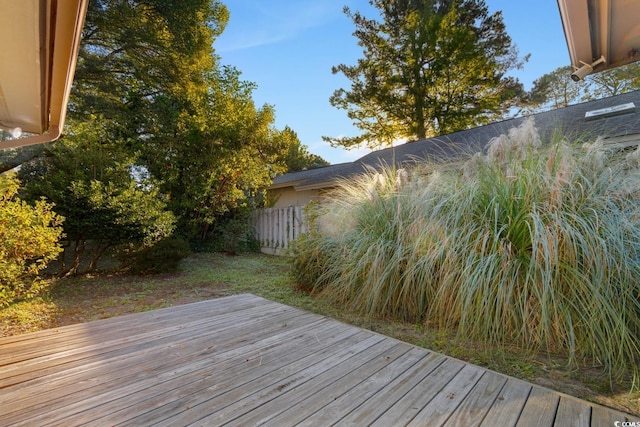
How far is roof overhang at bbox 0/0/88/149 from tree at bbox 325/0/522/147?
1260cm

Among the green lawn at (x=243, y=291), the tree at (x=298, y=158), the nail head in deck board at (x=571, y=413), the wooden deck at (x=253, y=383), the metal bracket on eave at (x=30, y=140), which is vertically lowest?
the green lawn at (x=243, y=291)

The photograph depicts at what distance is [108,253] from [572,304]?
6.61 meters

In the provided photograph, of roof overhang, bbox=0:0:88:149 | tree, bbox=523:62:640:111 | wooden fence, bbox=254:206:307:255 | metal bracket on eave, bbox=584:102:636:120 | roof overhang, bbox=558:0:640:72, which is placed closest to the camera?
roof overhang, bbox=0:0:88:149

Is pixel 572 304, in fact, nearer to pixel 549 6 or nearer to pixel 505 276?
pixel 505 276

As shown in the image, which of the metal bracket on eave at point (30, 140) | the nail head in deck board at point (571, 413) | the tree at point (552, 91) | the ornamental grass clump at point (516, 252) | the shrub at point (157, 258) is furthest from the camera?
the tree at point (552, 91)

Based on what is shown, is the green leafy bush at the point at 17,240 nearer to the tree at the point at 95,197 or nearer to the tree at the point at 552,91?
the tree at the point at 95,197

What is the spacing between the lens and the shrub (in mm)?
4875

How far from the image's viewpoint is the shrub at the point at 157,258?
488 centimetres

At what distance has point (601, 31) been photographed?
5.62 feet

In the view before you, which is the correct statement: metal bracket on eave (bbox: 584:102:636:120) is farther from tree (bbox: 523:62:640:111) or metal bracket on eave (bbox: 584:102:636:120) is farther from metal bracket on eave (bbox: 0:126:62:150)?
metal bracket on eave (bbox: 0:126:62:150)

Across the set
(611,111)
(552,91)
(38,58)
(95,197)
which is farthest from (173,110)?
(552,91)

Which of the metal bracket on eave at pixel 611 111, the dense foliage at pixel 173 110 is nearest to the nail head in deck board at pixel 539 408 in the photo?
the dense foliage at pixel 173 110

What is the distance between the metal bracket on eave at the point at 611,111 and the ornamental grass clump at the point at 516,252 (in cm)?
413

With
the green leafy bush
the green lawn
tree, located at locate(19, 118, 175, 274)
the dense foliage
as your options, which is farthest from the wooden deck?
the dense foliage
